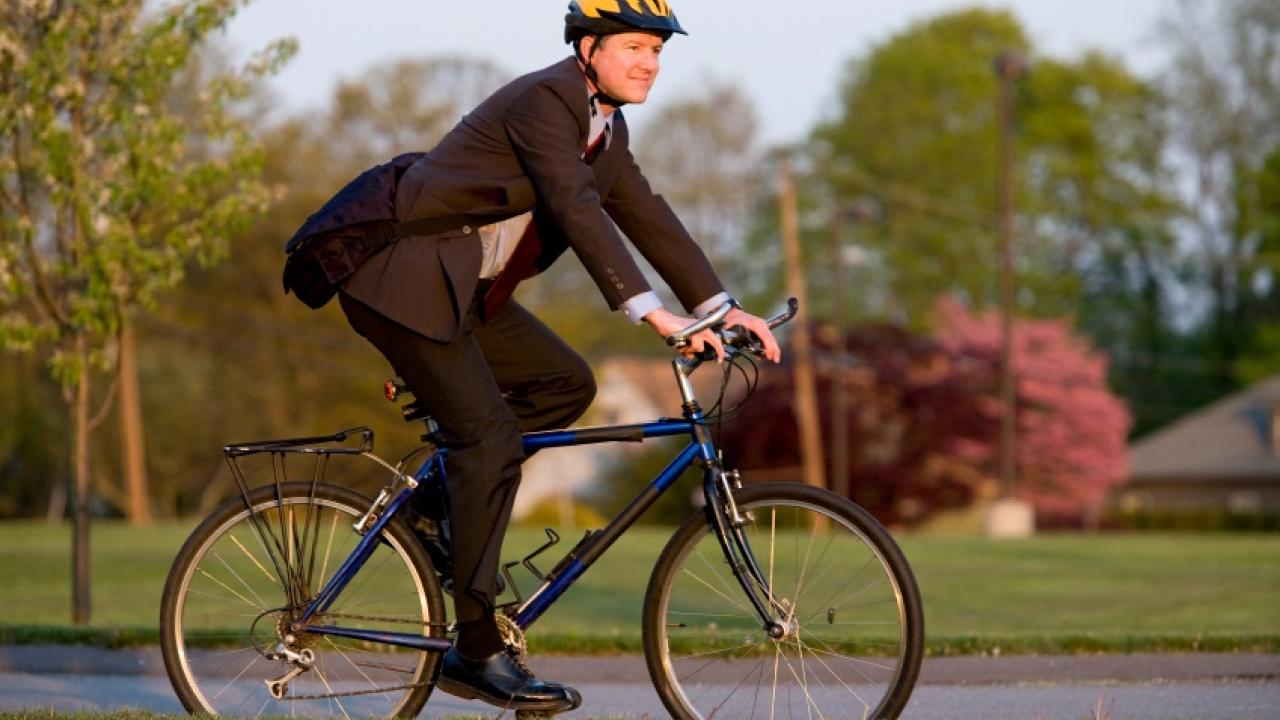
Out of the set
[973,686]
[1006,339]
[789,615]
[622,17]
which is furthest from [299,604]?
[1006,339]

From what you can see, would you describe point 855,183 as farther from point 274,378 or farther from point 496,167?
point 496,167

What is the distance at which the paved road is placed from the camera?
612 cm

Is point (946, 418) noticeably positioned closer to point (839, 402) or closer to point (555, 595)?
point (839, 402)

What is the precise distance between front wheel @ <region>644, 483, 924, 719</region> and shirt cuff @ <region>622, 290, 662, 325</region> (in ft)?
1.81

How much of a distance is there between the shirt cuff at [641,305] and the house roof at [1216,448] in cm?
6086

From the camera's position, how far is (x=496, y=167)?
509 cm

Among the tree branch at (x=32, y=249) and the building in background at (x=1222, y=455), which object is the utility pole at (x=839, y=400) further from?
the tree branch at (x=32, y=249)

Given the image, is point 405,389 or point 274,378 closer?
point 405,389

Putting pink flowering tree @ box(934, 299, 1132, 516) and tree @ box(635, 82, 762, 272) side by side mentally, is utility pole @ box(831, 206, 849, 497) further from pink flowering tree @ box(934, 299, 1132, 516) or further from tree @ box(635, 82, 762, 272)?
tree @ box(635, 82, 762, 272)

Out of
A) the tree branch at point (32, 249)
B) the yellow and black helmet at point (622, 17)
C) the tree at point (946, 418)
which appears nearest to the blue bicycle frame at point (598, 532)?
the yellow and black helmet at point (622, 17)

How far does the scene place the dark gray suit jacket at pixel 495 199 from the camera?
496 cm

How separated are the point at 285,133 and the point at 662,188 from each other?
13.6m

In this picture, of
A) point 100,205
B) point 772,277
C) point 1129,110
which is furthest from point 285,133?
point 100,205

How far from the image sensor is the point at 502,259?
521 cm
